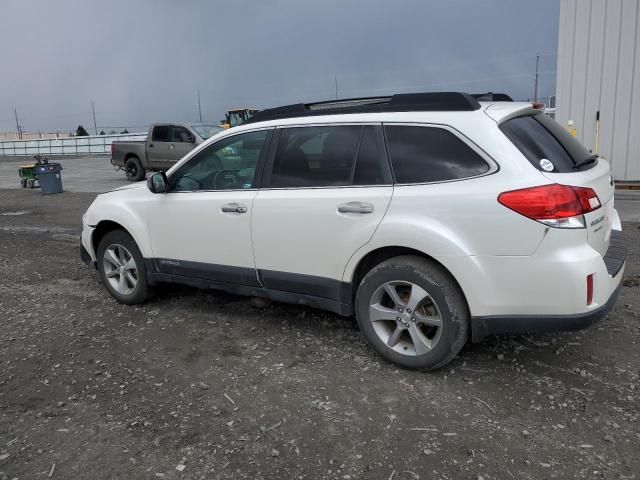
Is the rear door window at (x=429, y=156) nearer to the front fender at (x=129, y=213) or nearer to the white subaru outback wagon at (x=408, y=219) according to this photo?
the white subaru outback wagon at (x=408, y=219)

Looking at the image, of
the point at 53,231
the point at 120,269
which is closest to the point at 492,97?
the point at 120,269

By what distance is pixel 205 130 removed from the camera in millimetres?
17797

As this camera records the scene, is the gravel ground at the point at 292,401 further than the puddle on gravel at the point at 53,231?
No

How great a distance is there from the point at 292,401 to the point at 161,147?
51.1 feet

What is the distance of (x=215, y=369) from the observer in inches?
153

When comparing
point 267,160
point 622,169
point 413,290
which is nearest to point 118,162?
point 622,169

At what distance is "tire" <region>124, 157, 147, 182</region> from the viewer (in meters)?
18.4

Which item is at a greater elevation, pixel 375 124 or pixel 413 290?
pixel 375 124

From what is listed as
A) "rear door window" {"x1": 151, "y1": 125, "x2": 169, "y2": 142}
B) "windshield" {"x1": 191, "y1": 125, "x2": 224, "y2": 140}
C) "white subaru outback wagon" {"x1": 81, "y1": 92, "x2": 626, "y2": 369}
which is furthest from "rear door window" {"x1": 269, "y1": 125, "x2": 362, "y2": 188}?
"rear door window" {"x1": 151, "y1": 125, "x2": 169, "y2": 142}

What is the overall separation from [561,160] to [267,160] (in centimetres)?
203

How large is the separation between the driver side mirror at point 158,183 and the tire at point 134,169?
14449mm

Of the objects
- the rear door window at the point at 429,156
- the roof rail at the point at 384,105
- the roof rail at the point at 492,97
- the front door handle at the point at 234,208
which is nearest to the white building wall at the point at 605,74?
the roof rail at the point at 492,97

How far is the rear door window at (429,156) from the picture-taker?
11.0 feet

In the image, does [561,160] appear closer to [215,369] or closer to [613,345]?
[613,345]
